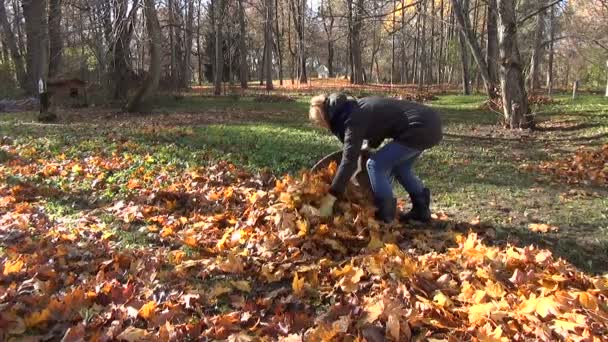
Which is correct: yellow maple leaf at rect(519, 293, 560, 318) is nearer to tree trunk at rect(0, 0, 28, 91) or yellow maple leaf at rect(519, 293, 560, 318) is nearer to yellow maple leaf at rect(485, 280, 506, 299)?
yellow maple leaf at rect(485, 280, 506, 299)

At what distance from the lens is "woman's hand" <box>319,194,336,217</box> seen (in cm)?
475

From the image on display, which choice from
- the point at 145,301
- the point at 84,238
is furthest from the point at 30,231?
the point at 145,301

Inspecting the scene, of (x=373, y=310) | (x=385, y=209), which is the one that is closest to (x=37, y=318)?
(x=373, y=310)

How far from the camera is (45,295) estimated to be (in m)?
3.79

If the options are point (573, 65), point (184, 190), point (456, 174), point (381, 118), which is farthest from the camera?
point (573, 65)

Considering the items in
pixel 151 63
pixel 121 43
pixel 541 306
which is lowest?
pixel 541 306

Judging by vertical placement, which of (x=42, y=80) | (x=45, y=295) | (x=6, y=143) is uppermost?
(x=42, y=80)

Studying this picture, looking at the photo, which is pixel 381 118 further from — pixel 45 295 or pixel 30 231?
pixel 30 231

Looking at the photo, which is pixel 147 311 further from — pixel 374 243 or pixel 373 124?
pixel 373 124

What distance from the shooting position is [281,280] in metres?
4.13

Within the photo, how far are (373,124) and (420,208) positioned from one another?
1213mm

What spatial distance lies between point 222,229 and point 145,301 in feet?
5.82

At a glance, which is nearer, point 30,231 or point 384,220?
point 384,220

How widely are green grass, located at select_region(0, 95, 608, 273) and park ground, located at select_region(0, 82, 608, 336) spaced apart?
0.08 ft
